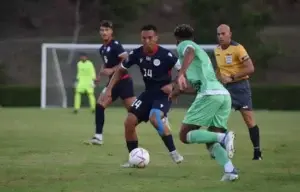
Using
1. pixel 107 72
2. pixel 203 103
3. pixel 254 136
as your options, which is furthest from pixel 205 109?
pixel 107 72

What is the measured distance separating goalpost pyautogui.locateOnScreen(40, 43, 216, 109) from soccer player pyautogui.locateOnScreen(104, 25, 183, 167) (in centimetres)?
2146

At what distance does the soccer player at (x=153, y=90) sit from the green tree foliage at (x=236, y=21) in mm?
31174

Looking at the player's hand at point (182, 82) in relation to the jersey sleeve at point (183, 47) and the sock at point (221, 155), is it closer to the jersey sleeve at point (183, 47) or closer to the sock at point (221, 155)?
the jersey sleeve at point (183, 47)

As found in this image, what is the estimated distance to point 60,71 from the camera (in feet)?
114

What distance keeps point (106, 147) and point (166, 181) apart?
5.07 meters

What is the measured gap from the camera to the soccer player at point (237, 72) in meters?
12.7

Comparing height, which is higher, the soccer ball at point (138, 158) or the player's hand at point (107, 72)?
the player's hand at point (107, 72)

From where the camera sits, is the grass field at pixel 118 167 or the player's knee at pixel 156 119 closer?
the grass field at pixel 118 167

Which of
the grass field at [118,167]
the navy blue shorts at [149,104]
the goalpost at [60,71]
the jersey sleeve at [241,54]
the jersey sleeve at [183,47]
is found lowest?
the goalpost at [60,71]

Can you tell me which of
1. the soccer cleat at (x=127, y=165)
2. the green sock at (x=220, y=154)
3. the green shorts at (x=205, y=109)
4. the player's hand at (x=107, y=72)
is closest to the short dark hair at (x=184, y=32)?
the green shorts at (x=205, y=109)

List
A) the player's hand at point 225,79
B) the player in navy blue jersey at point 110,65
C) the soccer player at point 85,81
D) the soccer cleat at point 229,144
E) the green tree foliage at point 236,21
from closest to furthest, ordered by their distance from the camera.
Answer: the soccer cleat at point 229,144, the player's hand at point 225,79, the player in navy blue jersey at point 110,65, the soccer player at point 85,81, the green tree foliage at point 236,21

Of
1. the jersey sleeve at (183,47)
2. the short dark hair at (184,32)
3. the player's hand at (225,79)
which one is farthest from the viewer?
the player's hand at (225,79)

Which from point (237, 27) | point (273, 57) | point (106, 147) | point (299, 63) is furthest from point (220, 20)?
point (106, 147)

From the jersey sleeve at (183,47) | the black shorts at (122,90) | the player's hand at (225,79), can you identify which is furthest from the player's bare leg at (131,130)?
the black shorts at (122,90)
